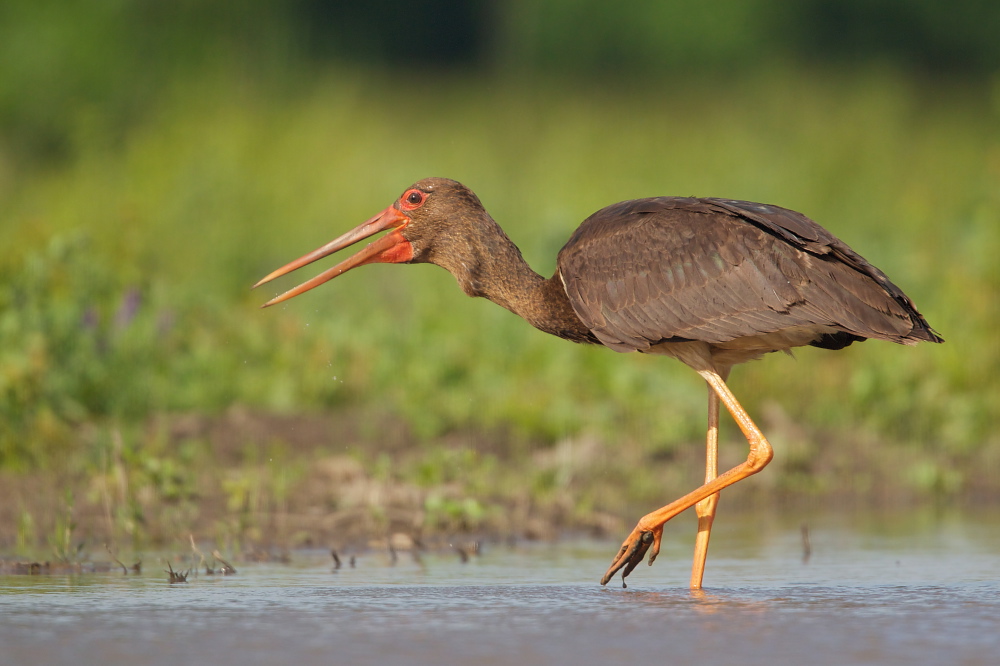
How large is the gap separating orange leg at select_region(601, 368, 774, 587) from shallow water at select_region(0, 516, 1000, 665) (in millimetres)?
112

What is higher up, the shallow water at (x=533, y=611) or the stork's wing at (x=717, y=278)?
the stork's wing at (x=717, y=278)

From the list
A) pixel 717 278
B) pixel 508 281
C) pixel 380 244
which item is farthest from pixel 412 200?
pixel 717 278

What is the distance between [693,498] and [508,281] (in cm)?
113

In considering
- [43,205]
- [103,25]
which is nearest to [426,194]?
[43,205]

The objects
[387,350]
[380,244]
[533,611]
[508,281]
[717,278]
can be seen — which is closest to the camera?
[533,611]

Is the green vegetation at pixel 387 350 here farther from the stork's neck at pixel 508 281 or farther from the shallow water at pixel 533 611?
the stork's neck at pixel 508 281

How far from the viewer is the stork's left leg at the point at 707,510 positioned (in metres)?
5.41

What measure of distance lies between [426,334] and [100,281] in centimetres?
224

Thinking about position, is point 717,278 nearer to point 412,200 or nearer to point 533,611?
point 412,200

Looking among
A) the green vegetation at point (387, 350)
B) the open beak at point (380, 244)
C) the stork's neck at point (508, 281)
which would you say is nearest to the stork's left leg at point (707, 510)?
the stork's neck at point (508, 281)

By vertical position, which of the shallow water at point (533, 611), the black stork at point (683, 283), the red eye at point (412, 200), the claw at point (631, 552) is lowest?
the shallow water at point (533, 611)

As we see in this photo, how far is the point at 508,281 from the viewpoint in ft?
19.7

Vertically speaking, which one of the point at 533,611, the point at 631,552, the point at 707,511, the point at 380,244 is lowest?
the point at 533,611

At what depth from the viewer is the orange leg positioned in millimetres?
5410
